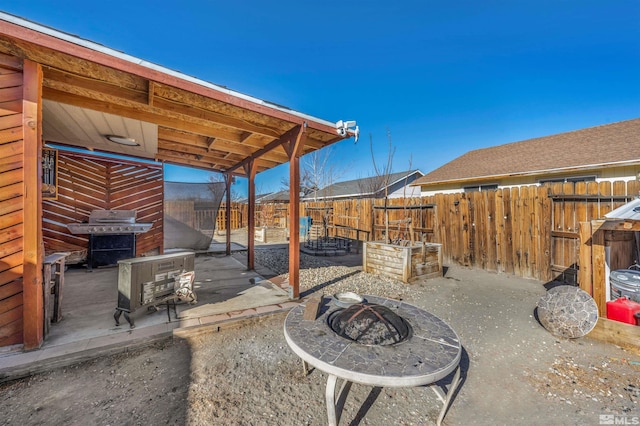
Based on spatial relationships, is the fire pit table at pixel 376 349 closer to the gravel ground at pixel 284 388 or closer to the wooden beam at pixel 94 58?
the gravel ground at pixel 284 388

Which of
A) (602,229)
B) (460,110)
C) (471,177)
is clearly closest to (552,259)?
(602,229)

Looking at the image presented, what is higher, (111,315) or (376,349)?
(376,349)

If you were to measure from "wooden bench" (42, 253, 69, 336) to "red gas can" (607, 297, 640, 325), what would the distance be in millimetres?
5885

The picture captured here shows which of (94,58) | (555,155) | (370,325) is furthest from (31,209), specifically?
(555,155)

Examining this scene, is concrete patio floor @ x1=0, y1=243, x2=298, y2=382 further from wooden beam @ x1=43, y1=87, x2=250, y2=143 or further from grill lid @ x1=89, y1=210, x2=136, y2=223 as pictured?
wooden beam @ x1=43, y1=87, x2=250, y2=143

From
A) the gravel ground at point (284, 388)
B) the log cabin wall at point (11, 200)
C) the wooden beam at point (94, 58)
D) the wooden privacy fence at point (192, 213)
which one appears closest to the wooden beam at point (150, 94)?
the wooden beam at point (94, 58)

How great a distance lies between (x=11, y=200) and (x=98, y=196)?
4.04 meters

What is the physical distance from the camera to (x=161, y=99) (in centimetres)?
295

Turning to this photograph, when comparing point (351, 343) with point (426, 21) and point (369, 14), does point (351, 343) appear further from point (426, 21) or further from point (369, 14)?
point (426, 21)

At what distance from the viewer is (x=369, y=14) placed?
695 cm

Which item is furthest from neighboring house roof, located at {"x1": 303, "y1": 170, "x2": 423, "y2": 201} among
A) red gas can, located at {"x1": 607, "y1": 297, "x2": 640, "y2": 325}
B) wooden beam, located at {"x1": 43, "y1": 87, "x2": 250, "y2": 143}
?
red gas can, located at {"x1": 607, "y1": 297, "x2": 640, "y2": 325}

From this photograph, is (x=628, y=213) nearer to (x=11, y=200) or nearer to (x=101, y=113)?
(x=11, y=200)

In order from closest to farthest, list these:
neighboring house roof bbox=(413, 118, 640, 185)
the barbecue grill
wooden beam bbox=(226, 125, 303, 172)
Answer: wooden beam bbox=(226, 125, 303, 172), the barbecue grill, neighboring house roof bbox=(413, 118, 640, 185)

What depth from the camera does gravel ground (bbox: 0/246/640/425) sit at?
1658 mm
